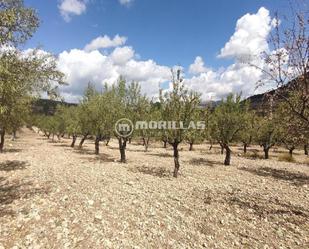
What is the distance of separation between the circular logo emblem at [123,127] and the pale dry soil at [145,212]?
9.35m

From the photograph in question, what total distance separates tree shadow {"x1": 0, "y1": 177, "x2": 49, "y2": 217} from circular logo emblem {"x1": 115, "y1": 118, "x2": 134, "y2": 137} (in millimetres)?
13461

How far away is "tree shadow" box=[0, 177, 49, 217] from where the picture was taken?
480 inches

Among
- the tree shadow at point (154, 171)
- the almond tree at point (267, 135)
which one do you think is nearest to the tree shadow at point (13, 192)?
the tree shadow at point (154, 171)

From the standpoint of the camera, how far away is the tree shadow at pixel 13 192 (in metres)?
12.2

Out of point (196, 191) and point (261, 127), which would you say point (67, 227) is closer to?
point (196, 191)

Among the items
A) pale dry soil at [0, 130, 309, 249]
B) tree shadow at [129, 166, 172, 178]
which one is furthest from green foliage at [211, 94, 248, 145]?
pale dry soil at [0, 130, 309, 249]

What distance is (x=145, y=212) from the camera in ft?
41.4

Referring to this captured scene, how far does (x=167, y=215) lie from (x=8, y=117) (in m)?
26.0

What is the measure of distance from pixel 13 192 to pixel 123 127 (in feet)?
51.7

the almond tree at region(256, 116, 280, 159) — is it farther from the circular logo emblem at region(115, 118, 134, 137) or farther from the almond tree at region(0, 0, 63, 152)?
the almond tree at region(0, 0, 63, 152)

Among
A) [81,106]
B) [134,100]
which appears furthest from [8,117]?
[134,100]

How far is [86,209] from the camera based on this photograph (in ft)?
41.2

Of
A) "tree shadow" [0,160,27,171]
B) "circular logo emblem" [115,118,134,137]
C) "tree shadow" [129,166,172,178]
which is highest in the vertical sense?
"circular logo emblem" [115,118,134,137]

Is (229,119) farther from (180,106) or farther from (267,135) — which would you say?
(267,135)
